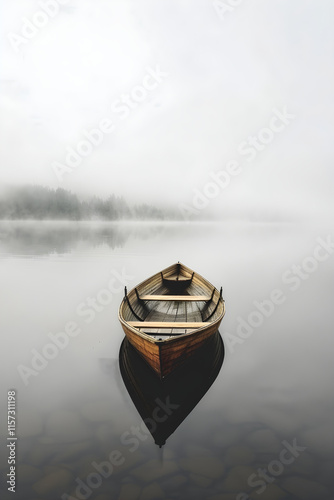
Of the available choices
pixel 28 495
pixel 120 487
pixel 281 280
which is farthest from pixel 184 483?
pixel 281 280

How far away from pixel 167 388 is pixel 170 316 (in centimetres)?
346

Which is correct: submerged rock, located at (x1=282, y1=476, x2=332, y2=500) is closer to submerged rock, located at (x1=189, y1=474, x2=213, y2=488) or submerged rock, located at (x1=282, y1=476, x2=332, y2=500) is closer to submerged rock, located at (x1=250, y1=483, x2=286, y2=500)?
submerged rock, located at (x1=250, y1=483, x2=286, y2=500)

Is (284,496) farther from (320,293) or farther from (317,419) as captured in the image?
(320,293)

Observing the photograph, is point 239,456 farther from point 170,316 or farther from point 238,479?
point 170,316

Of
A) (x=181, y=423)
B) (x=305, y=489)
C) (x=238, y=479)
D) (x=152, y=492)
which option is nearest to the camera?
(x=152, y=492)

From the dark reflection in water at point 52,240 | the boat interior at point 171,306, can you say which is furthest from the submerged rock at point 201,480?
the dark reflection in water at point 52,240

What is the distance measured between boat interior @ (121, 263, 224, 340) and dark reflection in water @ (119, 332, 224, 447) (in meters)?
1.15

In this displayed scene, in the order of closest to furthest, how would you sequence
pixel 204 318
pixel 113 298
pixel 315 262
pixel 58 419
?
pixel 58 419
pixel 204 318
pixel 113 298
pixel 315 262

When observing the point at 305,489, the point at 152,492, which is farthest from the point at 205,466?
the point at 305,489

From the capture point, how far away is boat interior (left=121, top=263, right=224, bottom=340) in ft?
31.8

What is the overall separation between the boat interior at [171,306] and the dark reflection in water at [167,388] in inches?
45.2

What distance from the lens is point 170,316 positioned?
1202 centimetres

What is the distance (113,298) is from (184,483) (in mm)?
15361

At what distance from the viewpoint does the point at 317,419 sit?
26.8 ft
